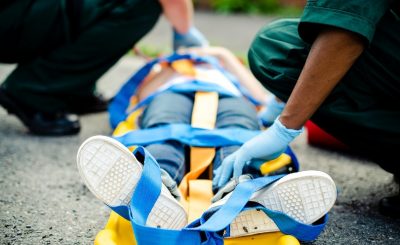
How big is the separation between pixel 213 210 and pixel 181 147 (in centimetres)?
40

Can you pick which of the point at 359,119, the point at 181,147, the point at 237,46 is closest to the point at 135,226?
the point at 181,147

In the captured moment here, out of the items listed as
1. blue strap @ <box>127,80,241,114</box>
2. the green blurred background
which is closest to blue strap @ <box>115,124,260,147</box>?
blue strap @ <box>127,80,241,114</box>

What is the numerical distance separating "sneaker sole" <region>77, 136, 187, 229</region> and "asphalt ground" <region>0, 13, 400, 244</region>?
0.72 feet

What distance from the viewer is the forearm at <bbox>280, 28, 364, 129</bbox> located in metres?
1.18

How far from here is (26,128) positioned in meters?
2.27

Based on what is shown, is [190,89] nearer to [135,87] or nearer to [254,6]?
[135,87]

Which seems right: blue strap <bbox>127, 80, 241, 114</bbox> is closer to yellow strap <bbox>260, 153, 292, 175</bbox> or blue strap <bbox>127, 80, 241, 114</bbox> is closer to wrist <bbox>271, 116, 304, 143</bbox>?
yellow strap <bbox>260, 153, 292, 175</bbox>

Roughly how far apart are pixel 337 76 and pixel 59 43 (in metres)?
1.36

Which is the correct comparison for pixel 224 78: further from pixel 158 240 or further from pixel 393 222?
pixel 158 240

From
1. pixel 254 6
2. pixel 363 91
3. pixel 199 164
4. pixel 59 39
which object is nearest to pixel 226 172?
pixel 199 164

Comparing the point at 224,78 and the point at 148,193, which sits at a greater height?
the point at 148,193

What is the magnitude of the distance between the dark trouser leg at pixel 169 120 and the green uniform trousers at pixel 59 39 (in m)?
0.50

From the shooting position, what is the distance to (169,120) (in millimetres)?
1679

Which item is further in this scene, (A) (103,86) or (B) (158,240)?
(A) (103,86)
